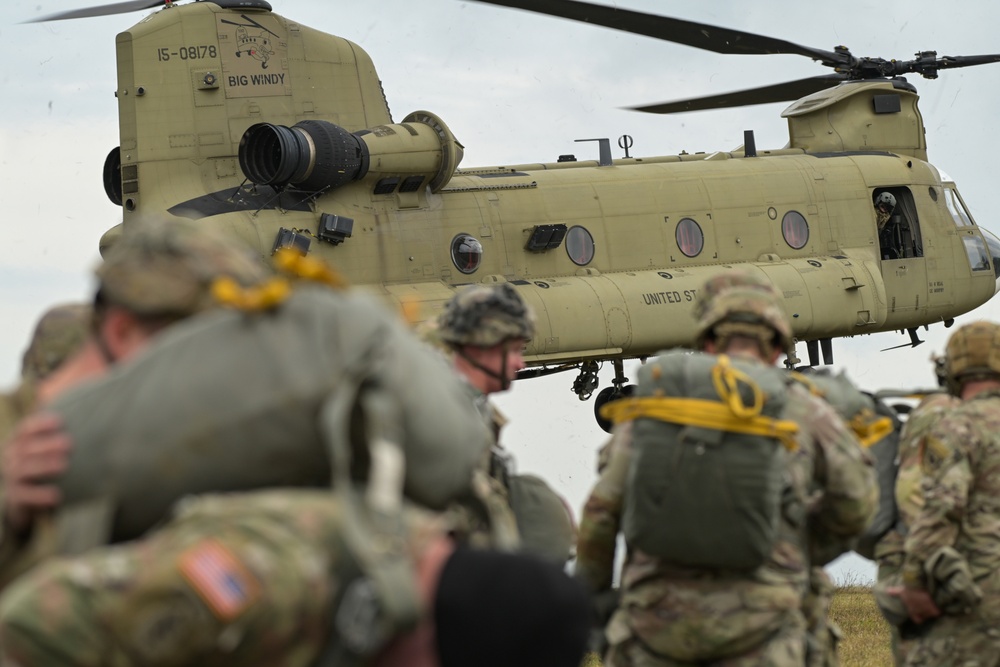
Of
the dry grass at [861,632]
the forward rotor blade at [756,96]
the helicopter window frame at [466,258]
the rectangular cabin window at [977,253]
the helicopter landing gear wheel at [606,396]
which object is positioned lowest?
the dry grass at [861,632]

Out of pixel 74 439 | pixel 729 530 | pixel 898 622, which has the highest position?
pixel 74 439

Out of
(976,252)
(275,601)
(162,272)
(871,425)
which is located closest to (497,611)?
→ (275,601)

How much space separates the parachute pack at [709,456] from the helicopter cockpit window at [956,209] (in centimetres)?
1531

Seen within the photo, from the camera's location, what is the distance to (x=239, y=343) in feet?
6.72

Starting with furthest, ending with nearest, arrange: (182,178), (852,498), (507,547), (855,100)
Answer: (855,100) → (182,178) → (852,498) → (507,547)

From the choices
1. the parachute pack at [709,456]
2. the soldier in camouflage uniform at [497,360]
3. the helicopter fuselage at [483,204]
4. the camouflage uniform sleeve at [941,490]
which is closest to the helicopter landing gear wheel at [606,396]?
the helicopter fuselage at [483,204]

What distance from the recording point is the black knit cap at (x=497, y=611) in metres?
2.05

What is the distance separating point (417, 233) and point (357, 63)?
2064 millimetres

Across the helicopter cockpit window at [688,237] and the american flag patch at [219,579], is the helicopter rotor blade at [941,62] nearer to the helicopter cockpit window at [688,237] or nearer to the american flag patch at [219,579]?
the helicopter cockpit window at [688,237]

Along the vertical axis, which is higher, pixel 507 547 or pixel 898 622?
pixel 507 547

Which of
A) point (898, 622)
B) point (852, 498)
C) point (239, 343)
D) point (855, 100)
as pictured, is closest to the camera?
point (239, 343)

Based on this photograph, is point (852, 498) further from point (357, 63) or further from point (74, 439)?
point (357, 63)

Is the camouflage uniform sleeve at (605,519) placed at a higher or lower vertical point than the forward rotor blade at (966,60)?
lower

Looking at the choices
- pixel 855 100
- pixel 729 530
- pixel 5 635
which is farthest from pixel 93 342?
pixel 855 100
